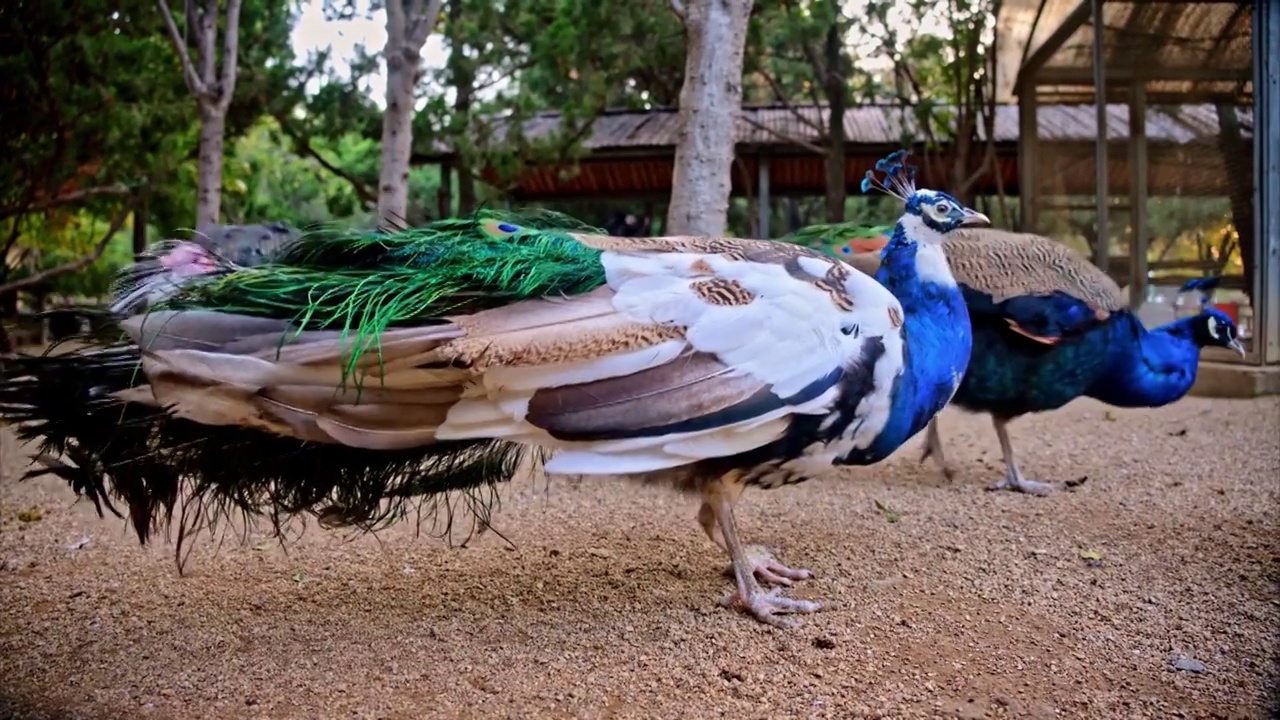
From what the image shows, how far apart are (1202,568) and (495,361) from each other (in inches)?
101

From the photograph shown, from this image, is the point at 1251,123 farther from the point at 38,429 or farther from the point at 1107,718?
the point at 38,429

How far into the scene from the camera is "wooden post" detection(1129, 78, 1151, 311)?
8016 millimetres

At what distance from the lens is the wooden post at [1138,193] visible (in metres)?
8.02

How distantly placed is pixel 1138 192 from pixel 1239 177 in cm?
130

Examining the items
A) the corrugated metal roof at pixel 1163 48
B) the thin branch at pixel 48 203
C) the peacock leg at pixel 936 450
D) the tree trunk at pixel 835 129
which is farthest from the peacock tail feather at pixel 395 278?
the tree trunk at pixel 835 129

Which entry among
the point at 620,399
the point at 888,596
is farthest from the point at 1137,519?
the point at 620,399

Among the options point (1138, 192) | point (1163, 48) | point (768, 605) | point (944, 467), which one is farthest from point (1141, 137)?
point (768, 605)

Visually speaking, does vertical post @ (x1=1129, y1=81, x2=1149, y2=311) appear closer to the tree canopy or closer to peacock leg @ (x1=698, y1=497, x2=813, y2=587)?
the tree canopy

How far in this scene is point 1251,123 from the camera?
6.70 metres

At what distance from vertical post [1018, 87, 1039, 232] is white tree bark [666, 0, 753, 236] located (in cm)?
687

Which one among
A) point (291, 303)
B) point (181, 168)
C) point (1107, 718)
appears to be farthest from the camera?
point (181, 168)

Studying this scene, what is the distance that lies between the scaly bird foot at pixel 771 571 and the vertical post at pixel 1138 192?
647 cm

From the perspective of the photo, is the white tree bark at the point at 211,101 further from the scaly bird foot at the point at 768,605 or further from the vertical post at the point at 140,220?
the scaly bird foot at the point at 768,605

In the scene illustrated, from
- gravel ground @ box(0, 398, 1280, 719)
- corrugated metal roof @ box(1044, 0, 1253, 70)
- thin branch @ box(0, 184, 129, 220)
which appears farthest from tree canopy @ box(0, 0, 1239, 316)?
gravel ground @ box(0, 398, 1280, 719)
